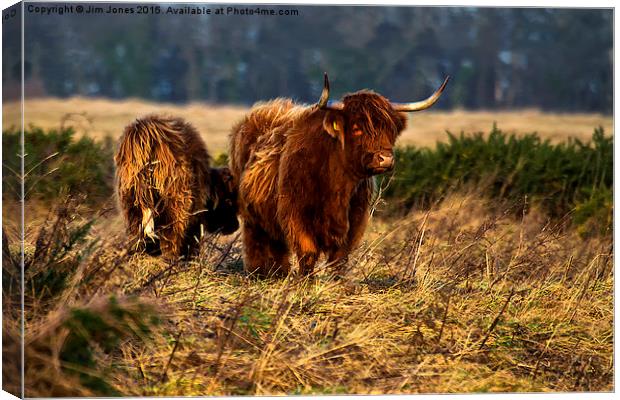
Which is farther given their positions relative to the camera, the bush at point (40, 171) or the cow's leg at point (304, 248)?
the cow's leg at point (304, 248)

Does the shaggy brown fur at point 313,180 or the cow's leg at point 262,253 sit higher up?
the shaggy brown fur at point 313,180

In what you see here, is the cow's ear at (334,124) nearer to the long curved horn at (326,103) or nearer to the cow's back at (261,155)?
the long curved horn at (326,103)

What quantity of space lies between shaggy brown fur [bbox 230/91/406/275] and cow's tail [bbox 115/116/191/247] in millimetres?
583

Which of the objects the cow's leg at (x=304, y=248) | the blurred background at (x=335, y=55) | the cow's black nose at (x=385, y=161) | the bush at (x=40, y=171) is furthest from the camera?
the cow's leg at (x=304, y=248)

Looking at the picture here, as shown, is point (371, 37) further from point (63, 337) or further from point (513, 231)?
point (63, 337)

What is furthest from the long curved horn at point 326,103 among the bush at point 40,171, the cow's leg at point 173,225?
the bush at point 40,171

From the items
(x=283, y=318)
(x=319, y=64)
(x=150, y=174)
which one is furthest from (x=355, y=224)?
(x=319, y=64)

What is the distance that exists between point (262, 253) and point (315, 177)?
1.22 meters

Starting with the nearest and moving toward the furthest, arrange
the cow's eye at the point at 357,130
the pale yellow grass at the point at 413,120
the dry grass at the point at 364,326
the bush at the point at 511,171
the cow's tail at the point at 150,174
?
the dry grass at the point at 364,326 → the cow's eye at the point at 357,130 → the cow's tail at the point at 150,174 → the bush at the point at 511,171 → the pale yellow grass at the point at 413,120

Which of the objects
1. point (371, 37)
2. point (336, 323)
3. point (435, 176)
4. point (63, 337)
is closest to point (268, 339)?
point (336, 323)

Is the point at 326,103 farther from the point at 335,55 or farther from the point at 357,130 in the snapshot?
the point at 335,55

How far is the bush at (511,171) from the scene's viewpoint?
558 inches

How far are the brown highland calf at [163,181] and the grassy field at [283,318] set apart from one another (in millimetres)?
406

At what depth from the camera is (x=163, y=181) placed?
9.02 meters
